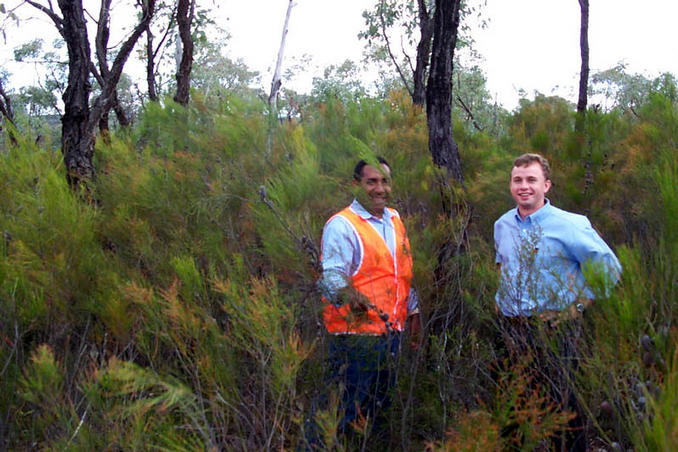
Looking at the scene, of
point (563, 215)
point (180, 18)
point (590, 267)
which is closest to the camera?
point (590, 267)

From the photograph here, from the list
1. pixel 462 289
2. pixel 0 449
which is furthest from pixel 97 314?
pixel 462 289

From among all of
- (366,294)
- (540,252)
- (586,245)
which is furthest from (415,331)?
(586,245)

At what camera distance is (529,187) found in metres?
2.90

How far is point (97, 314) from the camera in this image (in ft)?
8.54

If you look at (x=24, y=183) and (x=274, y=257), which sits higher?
(x=24, y=183)

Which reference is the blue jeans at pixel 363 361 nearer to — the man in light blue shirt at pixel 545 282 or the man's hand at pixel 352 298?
the man's hand at pixel 352 298

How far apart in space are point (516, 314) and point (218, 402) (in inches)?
43.5

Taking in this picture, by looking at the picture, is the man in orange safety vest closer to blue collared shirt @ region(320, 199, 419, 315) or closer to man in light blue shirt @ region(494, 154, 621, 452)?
blue collared shirt @ region(320, 199, 419, 315)

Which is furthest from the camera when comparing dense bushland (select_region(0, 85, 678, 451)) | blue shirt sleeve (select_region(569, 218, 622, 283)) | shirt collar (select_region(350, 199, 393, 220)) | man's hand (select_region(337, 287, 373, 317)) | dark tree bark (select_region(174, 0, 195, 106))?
dark tree bark (select_region(174, 0, 195, 106))

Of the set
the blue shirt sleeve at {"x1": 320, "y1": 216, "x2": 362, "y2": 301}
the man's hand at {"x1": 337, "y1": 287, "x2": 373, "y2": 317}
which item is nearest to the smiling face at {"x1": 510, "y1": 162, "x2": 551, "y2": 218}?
the blue shirt sleeve at {"x1": 320, "y1": 216, "x2": 362, "y2": 301}

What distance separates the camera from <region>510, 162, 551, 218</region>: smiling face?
2900 mm

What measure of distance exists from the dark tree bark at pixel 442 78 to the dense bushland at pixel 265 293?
180 mm

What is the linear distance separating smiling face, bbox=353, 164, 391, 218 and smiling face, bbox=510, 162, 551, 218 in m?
0.60

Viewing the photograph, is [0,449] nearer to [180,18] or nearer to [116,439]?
[116,439]
